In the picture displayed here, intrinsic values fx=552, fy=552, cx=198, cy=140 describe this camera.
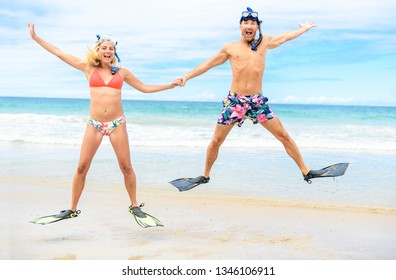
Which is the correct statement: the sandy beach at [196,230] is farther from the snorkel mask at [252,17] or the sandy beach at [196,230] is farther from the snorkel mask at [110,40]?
the snorkel mask at [252,17]

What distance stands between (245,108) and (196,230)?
5.35 ft

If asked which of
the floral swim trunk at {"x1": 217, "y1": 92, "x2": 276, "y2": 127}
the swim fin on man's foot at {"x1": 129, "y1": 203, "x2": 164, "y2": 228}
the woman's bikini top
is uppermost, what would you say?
the woman's bikini top

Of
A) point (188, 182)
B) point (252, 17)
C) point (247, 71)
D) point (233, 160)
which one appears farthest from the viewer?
point (233, 160)

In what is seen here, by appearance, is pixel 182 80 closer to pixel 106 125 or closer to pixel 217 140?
pixel 217 140

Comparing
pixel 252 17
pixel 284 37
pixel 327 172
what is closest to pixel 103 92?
pixel 252 17

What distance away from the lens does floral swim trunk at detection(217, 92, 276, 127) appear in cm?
645

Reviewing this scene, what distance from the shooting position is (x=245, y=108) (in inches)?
255

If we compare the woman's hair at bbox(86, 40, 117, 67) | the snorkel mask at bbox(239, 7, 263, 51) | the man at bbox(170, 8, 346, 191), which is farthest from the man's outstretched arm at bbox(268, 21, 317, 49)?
the woman's hair at bbox(86, 40, 117, 67)

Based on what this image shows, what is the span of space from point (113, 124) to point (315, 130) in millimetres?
18171

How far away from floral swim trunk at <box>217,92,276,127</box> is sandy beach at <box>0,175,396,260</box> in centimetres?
141

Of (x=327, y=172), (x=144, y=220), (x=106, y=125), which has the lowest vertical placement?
(x=144, y=220)

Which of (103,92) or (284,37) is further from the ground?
(284,37)

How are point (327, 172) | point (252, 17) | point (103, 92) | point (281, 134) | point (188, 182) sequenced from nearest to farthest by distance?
1. point (103, 92)
2. point (252, 17)
3. point (281, 134)
4. point (327, 172)
5. point (188, 182)

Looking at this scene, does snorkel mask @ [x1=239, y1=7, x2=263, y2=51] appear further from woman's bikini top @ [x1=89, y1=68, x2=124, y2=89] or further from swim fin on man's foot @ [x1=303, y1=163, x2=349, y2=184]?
swim fin on man's foot @ [x1=303, y1=163, x2=349, y2=184]
